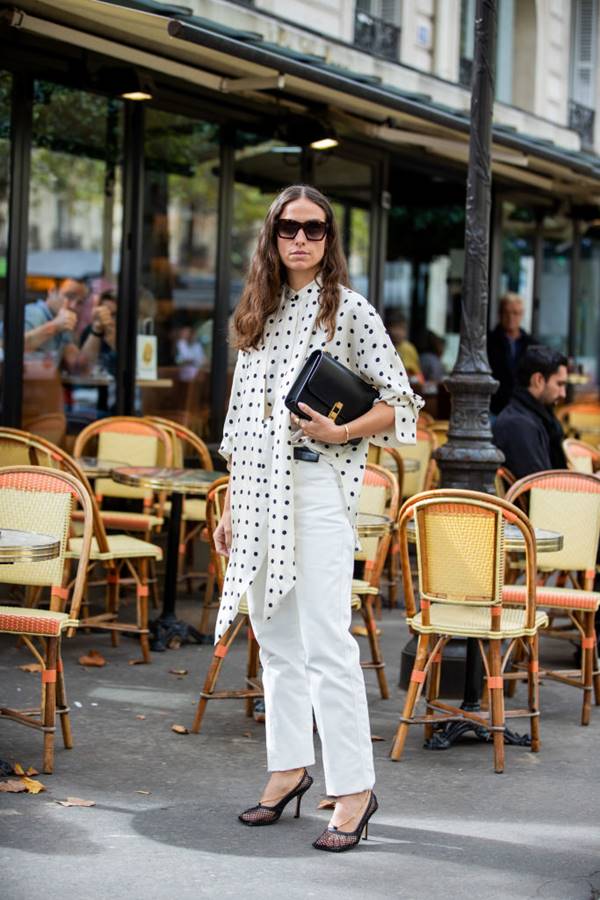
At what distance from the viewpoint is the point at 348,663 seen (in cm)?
447

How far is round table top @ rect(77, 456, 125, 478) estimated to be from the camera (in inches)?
321

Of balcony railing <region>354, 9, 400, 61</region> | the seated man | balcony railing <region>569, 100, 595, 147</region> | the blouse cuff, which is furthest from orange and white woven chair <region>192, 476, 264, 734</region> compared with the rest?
balcony railing <region>569, 100, 595, 147</region>

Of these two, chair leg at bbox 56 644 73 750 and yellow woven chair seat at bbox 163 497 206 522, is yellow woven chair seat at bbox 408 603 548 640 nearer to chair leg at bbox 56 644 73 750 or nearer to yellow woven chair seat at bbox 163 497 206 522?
chair leg at bbox 56 644 73 750

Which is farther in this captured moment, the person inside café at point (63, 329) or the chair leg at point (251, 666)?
the person inside café at point (63, 329)

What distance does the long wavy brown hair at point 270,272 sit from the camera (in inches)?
182

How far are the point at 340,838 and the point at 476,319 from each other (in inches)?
111

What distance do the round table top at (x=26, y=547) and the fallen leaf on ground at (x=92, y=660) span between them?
2078 mm

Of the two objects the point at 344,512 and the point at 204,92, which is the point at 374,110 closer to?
the point at 204,92

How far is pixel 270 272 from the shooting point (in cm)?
465

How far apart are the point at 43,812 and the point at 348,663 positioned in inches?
44.9

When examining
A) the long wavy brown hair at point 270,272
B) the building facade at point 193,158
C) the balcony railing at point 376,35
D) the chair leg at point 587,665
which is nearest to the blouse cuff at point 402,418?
the long wavy brown hair at point 270,272

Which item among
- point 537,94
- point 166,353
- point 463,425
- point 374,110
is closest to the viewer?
point 463,425

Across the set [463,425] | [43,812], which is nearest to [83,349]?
[463,425]

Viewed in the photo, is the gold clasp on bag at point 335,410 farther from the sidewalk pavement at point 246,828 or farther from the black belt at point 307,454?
the sidewalk pavement at point 246,828
